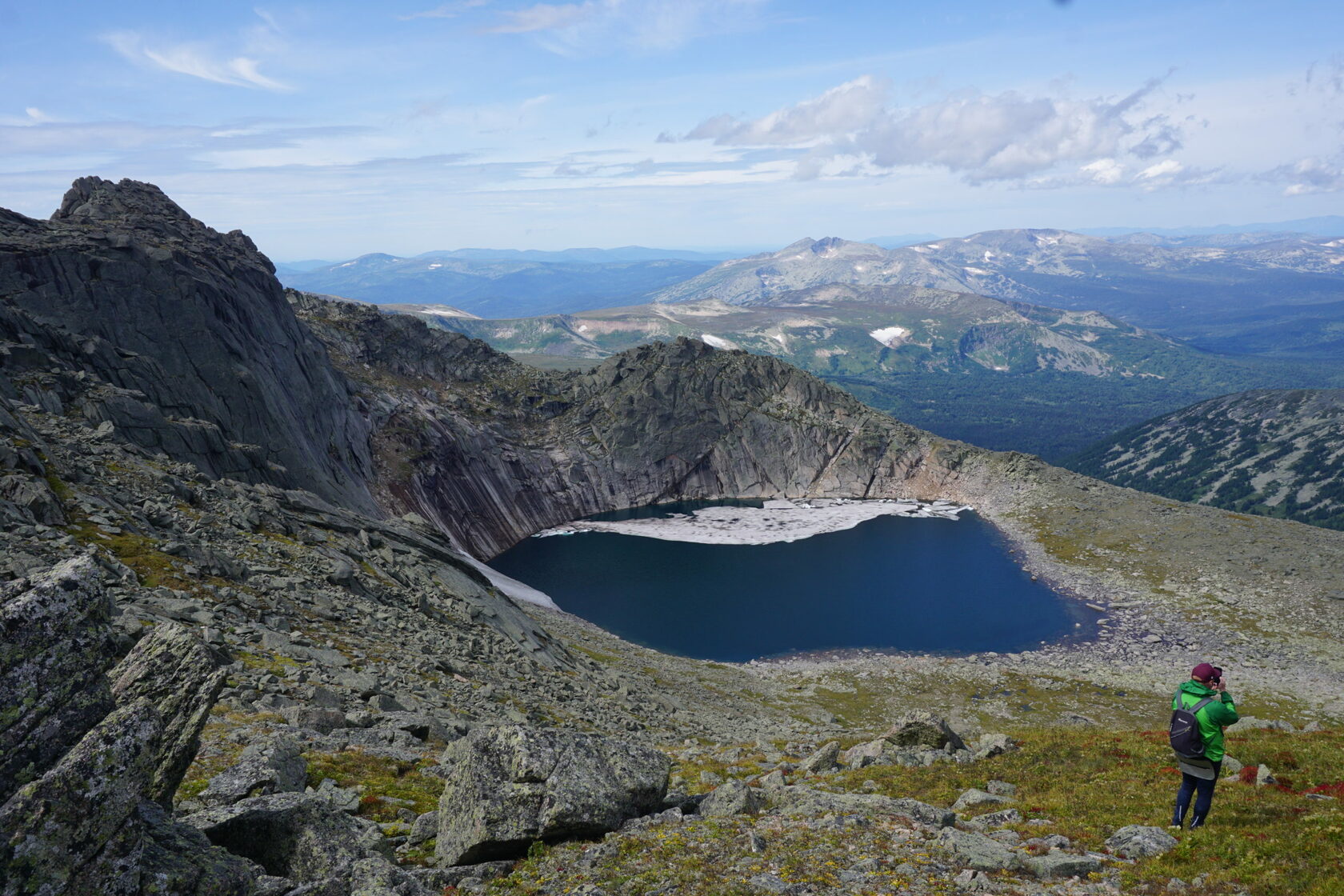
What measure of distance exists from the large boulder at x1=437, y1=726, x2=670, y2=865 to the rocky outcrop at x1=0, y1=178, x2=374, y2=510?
146ft

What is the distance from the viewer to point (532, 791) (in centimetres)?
1575

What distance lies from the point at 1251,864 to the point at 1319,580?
109m

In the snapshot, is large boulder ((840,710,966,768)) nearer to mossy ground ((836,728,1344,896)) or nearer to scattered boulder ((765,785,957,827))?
mossy ground ((836,728,1344,896))

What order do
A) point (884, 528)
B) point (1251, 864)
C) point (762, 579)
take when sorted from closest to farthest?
1. point (1251, 864)
2. point (762, 579)
3. point (884, 528)

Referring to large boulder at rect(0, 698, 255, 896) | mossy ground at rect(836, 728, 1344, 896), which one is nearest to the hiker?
mossy ground at rect(836, 728, 1344, 896)

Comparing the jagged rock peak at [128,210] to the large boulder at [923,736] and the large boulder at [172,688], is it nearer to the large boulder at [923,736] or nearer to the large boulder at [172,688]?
the large boulder at [172,688]

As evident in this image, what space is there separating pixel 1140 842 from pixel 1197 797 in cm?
211

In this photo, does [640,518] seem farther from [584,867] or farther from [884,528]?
[584,867]

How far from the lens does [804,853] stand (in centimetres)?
1595

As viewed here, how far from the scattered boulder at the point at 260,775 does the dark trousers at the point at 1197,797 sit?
19997mm

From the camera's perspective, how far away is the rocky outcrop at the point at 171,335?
5174 centimetres

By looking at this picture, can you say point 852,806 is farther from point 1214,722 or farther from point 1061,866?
point 1214,722

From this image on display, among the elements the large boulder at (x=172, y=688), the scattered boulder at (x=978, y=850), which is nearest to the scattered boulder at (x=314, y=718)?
the large boulder at (x=172, y=688)

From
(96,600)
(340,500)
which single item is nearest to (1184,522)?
(340,500)
